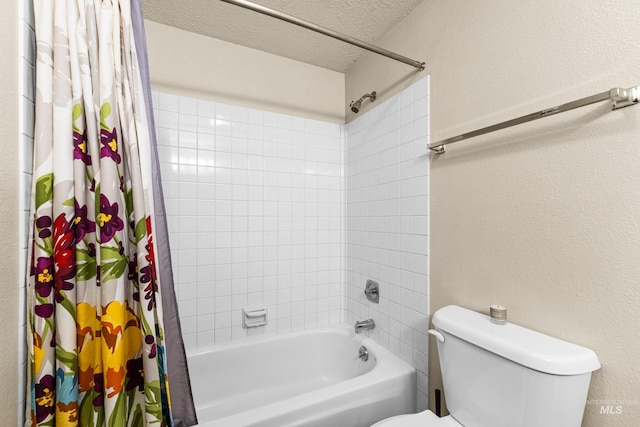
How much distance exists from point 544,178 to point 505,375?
2.11ft

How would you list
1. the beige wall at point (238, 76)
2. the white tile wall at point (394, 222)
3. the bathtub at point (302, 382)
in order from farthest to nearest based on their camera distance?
the beige wall at point (238, 76) < the white tile wall at point (394, 222) < the bathtub at point (302, 382)

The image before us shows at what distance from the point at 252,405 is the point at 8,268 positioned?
1.51 metres

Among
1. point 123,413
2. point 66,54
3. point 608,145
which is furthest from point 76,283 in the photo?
point 608,145

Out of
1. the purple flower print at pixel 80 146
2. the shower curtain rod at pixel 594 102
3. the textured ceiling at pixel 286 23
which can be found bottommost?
the purple flower print at pixel 80 146

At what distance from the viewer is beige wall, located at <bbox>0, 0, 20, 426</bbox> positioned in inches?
24.5

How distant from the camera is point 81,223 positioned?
2.45 ft

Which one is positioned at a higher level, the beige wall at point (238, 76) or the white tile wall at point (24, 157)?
the beige wall at point (238, 76)

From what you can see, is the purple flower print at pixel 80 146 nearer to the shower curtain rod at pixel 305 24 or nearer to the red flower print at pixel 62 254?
the red flower print at pixel 62 254

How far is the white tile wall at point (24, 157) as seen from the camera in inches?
27.8

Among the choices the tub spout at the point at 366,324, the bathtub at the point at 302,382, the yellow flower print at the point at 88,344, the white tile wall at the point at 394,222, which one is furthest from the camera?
the tub spout at the point at 366,324

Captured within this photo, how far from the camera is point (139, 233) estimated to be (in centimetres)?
81

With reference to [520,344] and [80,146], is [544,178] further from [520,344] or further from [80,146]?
[80,146]

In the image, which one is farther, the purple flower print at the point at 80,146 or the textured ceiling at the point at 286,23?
the textured ceiling at the point at 286,23

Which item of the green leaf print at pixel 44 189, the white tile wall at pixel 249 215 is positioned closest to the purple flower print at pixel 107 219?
the green leaf print at pixel 44 189
